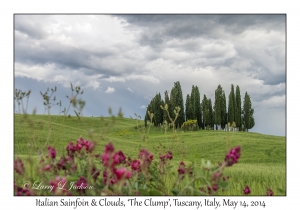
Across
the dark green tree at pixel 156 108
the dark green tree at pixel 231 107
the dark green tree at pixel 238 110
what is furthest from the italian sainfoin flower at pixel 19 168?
the dark green tree at pixel 231 107

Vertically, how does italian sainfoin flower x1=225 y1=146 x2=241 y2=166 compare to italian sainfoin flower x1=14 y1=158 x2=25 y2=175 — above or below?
above

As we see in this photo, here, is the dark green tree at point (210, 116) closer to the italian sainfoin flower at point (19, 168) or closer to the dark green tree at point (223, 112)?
the dark green tree at point (223, 112)

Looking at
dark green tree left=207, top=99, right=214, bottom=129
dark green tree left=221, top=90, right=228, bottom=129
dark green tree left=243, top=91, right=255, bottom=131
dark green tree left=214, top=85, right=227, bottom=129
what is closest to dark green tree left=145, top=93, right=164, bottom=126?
dark green tree left=207, top=99, right=214, bottom=129

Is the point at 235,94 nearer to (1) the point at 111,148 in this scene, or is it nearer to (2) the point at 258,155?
(2) the point at 258,155

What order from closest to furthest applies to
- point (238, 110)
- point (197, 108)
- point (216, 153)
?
point (216, 153) < point (197, 108) < point (238, 110)

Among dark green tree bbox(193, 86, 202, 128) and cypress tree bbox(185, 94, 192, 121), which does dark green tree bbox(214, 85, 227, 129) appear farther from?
cypress tree bbox(185, 94, 192, 121)

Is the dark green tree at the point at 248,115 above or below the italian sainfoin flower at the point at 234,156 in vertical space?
below

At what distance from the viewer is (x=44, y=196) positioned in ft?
7.99

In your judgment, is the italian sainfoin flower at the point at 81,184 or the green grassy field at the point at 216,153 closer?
the italian sainfoin flower at the point at 81,184

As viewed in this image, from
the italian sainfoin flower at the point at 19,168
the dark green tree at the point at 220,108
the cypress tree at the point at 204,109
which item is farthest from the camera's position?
the cypress tree at the point at 204,109

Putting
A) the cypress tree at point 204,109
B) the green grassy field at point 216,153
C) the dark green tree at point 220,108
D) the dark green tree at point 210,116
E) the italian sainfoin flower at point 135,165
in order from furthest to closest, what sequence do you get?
the dark green tree at point 210,116 → the cypress tree at point 204,109 → the dark green tree at point 220,108 → the green grassy field at point 216,153 → the italian sainfoin flower at point 135,165

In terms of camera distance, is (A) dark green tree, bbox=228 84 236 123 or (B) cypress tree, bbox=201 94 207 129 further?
(B) cypress tree, bbox=201 94 207 129

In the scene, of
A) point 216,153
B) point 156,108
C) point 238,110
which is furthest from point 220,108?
point 216,153

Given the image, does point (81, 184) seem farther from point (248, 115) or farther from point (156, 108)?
point (248, 115)
